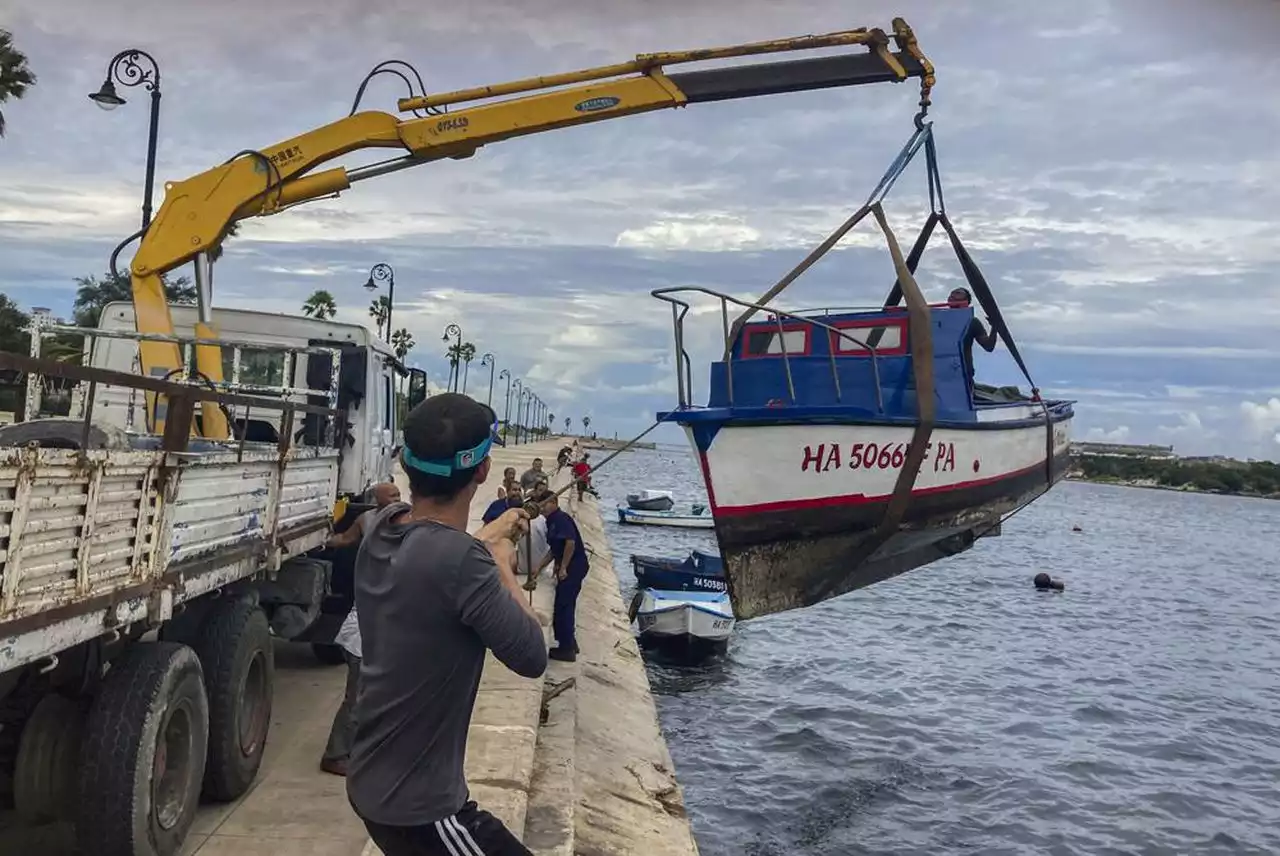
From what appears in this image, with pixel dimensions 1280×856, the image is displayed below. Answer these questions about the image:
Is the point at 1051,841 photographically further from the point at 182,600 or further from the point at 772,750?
the point at 182,600

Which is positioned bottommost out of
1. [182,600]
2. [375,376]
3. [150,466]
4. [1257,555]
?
[1257,555]

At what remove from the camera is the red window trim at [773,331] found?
39.0 feet

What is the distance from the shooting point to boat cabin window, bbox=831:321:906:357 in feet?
37.7

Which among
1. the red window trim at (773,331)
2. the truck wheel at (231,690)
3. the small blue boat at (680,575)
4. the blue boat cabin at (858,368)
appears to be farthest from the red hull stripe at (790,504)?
the small blue boat at (680,575)

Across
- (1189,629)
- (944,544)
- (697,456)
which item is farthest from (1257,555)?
(697,456)

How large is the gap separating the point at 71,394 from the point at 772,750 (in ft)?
33.7

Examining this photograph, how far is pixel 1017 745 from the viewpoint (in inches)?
635

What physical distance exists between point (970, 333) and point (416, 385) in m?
6.33

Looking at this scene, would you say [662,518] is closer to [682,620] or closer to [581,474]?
[682,620]

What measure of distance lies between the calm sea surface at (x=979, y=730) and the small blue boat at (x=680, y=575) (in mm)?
1600

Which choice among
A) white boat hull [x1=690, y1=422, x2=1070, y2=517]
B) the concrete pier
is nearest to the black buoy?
the concrete pier

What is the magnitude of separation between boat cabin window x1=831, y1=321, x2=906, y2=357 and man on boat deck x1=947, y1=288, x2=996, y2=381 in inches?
32.8

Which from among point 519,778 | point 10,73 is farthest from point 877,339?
point 10,73

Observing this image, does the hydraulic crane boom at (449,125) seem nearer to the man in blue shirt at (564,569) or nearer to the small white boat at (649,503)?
the man in blue shirt at (564,569)
